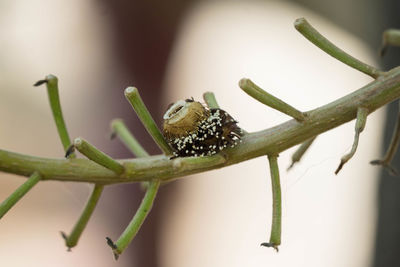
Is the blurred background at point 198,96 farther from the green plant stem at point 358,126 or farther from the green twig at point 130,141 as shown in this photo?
the green plant stem at point 358,126

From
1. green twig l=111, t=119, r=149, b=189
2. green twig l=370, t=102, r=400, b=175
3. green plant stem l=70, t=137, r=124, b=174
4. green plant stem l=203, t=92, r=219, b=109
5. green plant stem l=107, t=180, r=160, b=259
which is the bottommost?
green plant stem l=107, t=180, r=160, b=259

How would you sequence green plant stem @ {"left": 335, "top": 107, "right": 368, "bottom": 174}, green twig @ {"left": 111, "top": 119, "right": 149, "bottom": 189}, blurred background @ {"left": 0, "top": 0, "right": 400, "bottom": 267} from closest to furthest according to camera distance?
green plant stem @ {"left": 335, "top": 107, "right": 368, "bottom": 174}, green twig @ {"left": 111, "top": 119, "right": 149, "bottom": 189}, blurred background @ {"left": 0, "top": 0, "right": 400, "bottom": 267}

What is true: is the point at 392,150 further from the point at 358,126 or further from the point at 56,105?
the point at 56,105

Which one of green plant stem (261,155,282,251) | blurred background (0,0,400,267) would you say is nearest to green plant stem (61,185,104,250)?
green plant stem (261,155,282,251)

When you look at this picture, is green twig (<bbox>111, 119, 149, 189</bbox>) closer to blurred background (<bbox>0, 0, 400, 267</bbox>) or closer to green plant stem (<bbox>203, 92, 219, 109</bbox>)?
green plant stem (<bbox>203, 92, 219, 109</bbox>)

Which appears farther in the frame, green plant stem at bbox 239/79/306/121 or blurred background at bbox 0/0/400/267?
blurred background at bbox 0/0/400/267

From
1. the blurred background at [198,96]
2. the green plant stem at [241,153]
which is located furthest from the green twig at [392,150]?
the blurred background at [198,96]
